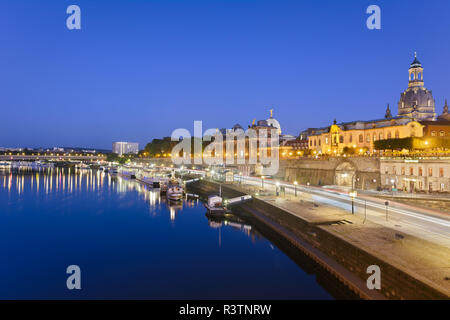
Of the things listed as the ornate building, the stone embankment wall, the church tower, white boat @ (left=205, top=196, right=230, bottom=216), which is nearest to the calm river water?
white boat @ (left=205, top=196, right=230, bottom=216)

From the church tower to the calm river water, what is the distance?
268 feet

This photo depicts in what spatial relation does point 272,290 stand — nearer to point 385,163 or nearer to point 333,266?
point 333,266

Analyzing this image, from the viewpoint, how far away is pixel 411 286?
1242 centimetres

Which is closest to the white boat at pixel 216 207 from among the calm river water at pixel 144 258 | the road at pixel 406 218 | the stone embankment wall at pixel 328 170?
the calm river water at pixel 144 258

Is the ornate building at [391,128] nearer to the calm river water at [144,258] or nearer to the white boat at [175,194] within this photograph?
the white boat at [175,194]

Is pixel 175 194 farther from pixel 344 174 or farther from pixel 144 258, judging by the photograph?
pixel 344 174

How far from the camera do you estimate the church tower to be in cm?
9225

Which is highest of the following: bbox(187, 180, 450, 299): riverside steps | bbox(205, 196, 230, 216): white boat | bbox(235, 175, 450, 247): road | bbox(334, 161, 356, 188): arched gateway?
bbox(334, 161, 356, 188): arched gateway

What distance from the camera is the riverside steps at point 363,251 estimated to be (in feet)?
42.0

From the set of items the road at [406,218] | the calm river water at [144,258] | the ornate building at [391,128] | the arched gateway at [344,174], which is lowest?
the calm river water at [144,258]

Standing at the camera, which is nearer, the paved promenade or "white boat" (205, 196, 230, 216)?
the paved promenade

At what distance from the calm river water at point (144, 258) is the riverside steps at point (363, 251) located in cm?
190

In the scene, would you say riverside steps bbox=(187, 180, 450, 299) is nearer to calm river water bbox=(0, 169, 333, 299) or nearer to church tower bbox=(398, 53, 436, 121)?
calm river water bbox=(0, 169, 333, 299)
